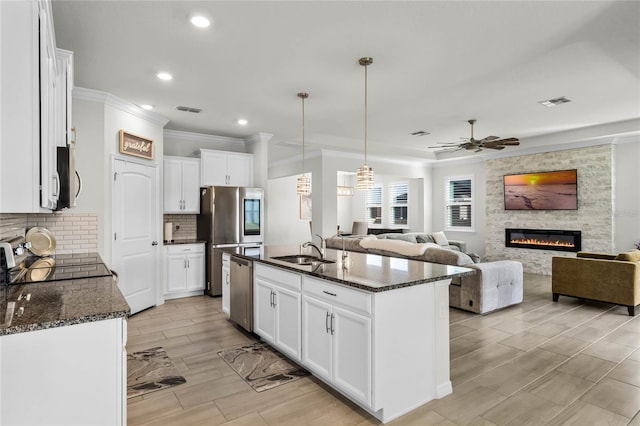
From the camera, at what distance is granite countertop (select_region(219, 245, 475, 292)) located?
7.86 feet

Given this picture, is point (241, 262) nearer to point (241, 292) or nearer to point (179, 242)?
point (241, 292)

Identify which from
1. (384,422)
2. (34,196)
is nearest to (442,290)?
(384,422)

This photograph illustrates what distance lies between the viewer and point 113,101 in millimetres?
4438

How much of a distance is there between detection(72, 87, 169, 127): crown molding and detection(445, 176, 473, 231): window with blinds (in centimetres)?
728

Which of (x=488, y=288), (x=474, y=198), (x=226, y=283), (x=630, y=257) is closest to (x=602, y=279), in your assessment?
(x=630, y=257)

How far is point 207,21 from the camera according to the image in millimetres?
2729

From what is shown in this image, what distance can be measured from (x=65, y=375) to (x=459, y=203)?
30.6 ft

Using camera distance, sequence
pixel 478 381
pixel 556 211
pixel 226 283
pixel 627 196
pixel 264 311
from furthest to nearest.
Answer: pixel 556 211 → pixel 627 196 → pixel 226 283 → pixel 264 311 → pixel 478 381

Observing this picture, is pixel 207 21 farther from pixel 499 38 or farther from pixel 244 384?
pixel 244 384

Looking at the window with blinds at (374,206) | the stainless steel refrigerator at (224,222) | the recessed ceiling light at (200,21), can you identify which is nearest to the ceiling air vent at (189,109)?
the stainless steel refrigerator at (224,222)

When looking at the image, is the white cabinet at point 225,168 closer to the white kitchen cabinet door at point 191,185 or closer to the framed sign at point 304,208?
the white kitchen cabinet door at point 191,185

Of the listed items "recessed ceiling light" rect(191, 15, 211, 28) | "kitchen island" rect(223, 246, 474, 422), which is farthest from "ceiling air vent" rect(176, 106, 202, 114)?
"kitchen island" rect(223, 246, 474, 422)

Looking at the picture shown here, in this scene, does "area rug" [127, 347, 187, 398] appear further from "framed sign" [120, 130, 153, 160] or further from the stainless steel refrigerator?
"framed sign" [120, 130, 153, 160]

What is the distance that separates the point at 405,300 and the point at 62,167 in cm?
234
